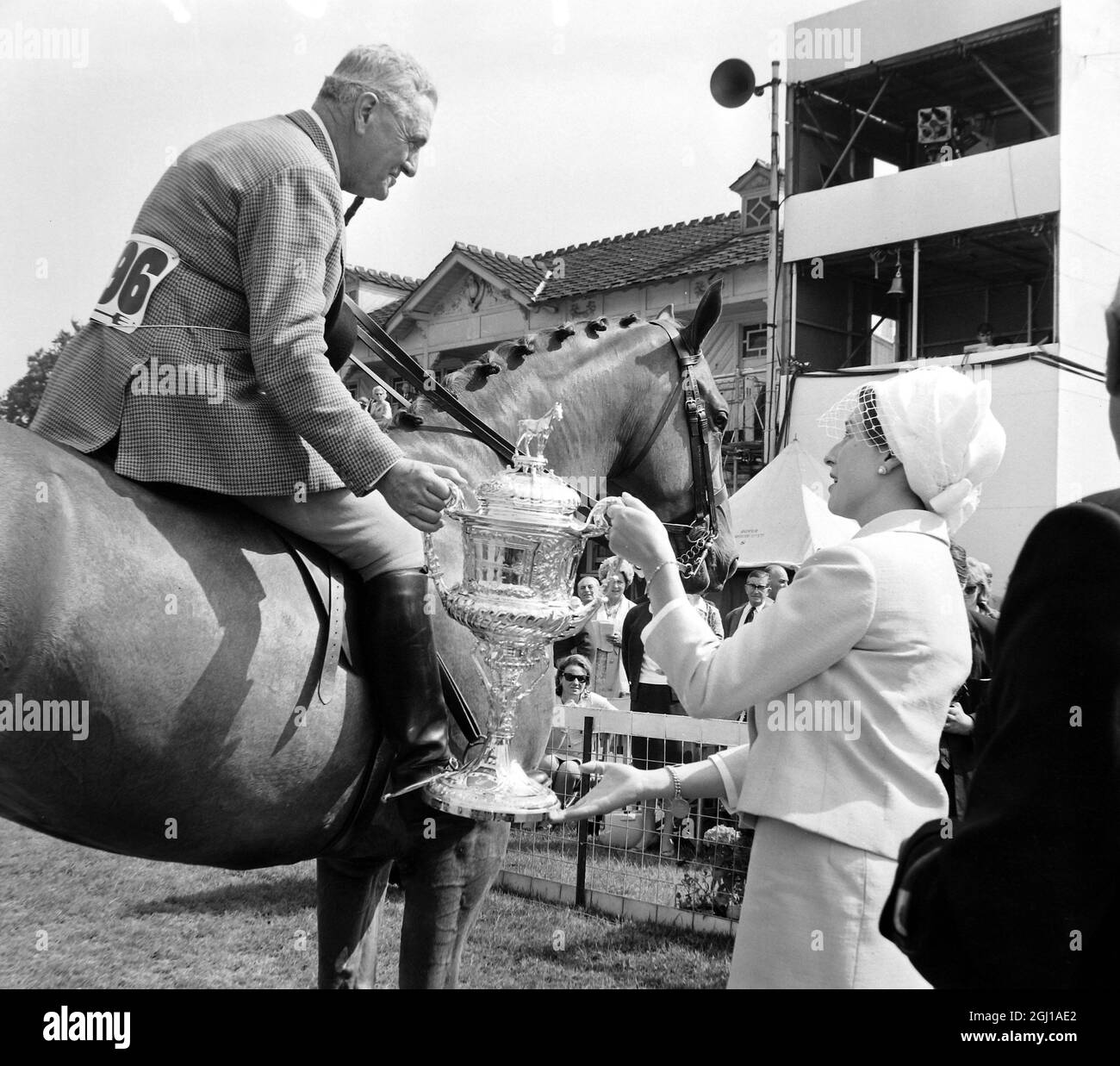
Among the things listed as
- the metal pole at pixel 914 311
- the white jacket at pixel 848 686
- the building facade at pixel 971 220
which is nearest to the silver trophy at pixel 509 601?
the white jacket at pixel 848 686

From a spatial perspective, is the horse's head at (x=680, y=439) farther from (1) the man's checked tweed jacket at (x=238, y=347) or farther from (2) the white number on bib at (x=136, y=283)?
(2) the white number on bib at (x=136, y=283)

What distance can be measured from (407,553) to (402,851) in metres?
0.88

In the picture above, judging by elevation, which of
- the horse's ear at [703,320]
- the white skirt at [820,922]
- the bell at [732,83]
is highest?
the bell at [732,83]

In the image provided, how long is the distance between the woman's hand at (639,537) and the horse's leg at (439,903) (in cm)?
107

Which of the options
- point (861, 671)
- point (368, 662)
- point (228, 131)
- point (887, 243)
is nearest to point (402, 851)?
point (368, 662)

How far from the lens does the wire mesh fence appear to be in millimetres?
6027

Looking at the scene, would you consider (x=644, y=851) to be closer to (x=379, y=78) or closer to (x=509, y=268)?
(x=379, y=78)

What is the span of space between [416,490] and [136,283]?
917 millimetres

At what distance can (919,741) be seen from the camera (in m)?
2.23

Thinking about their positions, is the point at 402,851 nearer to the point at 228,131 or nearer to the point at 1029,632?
the point at 228,131

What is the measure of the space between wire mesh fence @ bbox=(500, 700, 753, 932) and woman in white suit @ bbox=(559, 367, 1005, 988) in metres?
3.57

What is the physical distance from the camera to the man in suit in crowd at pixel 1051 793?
1.14 metres

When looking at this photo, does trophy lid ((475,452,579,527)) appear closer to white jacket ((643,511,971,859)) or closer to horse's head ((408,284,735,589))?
white jacket ((643,511,971,859))
